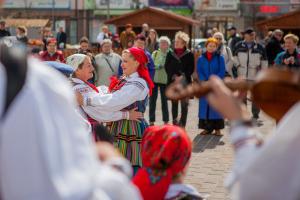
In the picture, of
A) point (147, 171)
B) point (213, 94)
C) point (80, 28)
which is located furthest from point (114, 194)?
point (80, 28)

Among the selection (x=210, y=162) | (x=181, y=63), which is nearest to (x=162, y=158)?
(x=210, y=162)

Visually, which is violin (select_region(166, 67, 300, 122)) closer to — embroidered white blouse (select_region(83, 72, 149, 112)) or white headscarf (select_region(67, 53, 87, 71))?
embroidered white blouse (select_region(83, 72, 149, 112))

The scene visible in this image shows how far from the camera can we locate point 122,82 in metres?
7.14

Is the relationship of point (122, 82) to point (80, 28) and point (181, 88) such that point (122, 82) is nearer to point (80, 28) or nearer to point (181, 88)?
point (181, 88)

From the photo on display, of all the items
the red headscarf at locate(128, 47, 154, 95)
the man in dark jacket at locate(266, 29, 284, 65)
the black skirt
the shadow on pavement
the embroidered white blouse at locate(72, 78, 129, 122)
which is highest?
the red headscarf at locate(128, 47, 154, 95)

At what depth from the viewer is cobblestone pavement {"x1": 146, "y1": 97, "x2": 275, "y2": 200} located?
311 inches

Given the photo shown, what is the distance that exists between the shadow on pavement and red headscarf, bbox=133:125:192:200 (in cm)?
732

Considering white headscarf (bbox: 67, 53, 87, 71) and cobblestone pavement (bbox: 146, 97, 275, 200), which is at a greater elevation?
white headscarf (bbox: 67, 53, 87, 71)

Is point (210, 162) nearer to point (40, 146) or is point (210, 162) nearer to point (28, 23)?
point (40, 146)

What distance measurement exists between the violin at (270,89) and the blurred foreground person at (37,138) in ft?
2.00

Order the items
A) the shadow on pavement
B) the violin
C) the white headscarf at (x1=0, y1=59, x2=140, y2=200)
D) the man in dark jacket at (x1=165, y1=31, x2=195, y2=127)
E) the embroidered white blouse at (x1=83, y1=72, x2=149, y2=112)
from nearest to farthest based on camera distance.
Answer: the white headscarf at (x1=0, y1=59, x2=140, y2=200) < the violin < the embroidered white blouse at (x1=83, y1=72, x2=149, y2=112) < the shadow on pavement < the man in dark jacket at (x1=165, y1=31, x2=195, y2=127)

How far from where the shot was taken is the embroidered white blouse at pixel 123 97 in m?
6.89

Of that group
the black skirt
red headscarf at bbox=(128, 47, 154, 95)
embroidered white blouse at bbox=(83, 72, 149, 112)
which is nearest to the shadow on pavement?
the black skirt

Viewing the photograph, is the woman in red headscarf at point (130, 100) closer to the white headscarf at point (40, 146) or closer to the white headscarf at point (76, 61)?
the white headscarf at point (76, 61)
